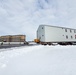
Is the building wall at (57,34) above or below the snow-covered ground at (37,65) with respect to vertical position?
above

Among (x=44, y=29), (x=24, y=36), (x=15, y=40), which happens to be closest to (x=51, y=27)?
(x=44, y=29)

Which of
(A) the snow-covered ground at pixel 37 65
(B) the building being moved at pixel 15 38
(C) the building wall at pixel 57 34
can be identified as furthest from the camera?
(B) the building being moved at pixel 15 38

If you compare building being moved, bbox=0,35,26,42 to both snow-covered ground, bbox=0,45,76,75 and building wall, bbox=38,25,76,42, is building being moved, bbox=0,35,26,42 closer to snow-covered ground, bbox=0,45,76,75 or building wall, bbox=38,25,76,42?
building wall, bbox=38,25,76,42

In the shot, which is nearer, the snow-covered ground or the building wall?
the snow-covered ground

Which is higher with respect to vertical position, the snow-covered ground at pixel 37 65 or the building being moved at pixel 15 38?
the building being moved at pixel 15 38

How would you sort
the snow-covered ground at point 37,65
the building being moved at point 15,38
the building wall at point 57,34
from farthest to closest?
the building being moved at point 15,38, the building wall at point 57,34, the snow-covered ground at point 37,65

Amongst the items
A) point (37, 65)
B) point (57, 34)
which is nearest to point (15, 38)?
point (57, 34)

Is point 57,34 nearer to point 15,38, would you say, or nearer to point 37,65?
point 15,38

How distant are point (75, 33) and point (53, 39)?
7.93 m

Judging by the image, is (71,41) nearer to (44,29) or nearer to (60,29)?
(60,29)

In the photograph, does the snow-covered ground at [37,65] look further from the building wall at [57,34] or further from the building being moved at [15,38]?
the building being moved at [15,38]

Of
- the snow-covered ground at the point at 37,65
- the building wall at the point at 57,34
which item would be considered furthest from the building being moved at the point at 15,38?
the snow-covered ground at the point at 37,65

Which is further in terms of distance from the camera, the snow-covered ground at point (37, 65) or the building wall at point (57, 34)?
the building wall at point (57, 34)

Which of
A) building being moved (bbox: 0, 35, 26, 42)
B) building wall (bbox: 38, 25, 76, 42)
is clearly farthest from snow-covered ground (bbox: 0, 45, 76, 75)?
building being moved (bbox: 0, 35, 26, 42)
